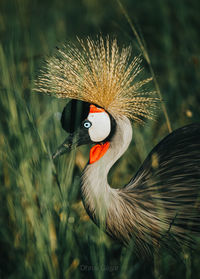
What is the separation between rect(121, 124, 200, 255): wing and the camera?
108 cm

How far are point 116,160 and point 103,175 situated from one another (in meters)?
0.09

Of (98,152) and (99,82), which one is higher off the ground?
(99,82)

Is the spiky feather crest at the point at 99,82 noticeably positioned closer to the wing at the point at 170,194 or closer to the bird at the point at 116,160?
the bird at the point at 116,160

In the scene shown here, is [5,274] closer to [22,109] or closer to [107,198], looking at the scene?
[107,198]

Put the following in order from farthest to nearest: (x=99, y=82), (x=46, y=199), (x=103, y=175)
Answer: (x=99, y=82)
(x=103, y=175)
(x=46, y=199)

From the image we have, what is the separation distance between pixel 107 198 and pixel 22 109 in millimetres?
400

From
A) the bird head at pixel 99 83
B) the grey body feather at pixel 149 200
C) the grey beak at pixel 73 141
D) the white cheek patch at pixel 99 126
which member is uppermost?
the bird head at pixel 99 83

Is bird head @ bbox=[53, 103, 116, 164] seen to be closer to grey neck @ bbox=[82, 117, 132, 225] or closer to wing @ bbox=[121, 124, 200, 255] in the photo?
grey neck @ bbox=[82, 117, 132, 225]

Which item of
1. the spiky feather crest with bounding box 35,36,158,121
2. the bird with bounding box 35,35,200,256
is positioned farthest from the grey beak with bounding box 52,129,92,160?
the spiky feather crest with bounding box 35,36,158,121

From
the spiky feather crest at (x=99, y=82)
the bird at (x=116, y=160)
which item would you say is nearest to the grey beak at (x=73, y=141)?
the bird at (x=116, y=160)

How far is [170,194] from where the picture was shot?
3.64 ft

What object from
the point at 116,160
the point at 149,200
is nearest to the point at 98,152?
the point at 116,160

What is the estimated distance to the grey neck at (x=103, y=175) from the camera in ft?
3.57

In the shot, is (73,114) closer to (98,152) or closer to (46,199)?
(98,152)
